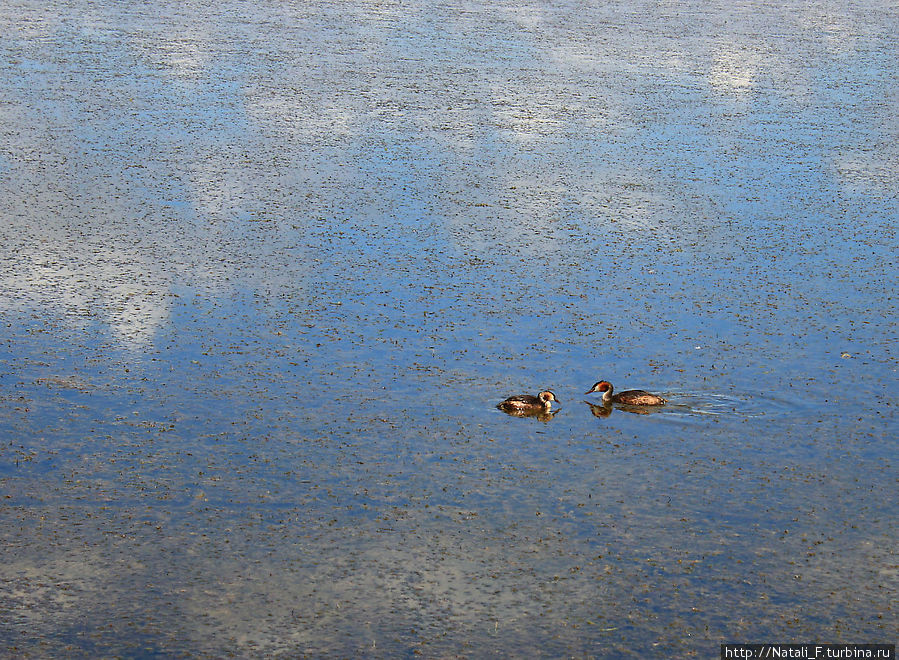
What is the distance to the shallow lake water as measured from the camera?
5762 millimetres

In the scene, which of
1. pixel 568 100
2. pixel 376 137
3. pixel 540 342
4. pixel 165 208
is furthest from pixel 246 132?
pixel 540 342

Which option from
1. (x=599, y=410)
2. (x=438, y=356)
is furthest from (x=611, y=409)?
(x=438, y=356)

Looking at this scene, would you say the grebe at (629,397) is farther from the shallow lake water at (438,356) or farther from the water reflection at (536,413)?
the water reflection at (536,413)

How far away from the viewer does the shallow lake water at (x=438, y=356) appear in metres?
5.76

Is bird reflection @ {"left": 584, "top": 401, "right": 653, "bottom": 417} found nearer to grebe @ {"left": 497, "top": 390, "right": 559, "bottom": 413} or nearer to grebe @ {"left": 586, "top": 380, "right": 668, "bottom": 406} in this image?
grebe @ {"left": 586, "top": 380, "right": 668, "bottom": 406}

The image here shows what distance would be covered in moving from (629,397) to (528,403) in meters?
0.64

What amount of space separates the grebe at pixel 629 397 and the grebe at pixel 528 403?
382 millimetres

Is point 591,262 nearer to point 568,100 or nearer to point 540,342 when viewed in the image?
point 540,342

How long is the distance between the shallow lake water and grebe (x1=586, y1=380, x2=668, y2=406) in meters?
0.08

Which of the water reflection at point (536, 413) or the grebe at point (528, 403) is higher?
the grebe at point (528, 403)

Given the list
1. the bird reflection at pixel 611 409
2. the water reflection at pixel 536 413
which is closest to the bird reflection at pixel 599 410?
the bird reflection at pixel 611 409

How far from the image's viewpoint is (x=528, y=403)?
755cm

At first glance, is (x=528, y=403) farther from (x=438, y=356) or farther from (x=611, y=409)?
(x=438, y=356)

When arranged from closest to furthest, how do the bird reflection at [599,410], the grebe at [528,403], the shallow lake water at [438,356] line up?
the shallow lake water at [438,356] → the grebe at [528,403] → the bird reflection at [599,410]
